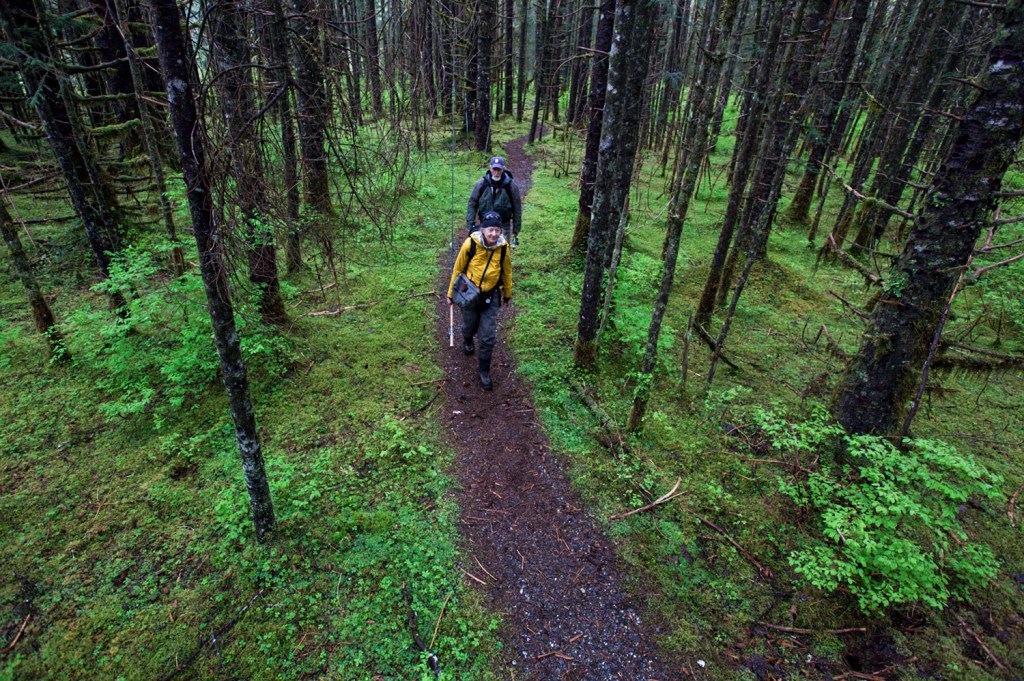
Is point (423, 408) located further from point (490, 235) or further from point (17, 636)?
point (17, 636)

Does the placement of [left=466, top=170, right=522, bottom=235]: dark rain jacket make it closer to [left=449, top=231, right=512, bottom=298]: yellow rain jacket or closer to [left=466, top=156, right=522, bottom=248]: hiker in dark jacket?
[left=466, top=156, right=522, bottom=248]: hiker in dark jacket

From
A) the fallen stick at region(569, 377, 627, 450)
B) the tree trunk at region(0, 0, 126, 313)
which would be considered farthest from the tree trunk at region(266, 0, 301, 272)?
the fallen stick at region(569, 377, 627, 450)

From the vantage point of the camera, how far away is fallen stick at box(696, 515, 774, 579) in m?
4.51

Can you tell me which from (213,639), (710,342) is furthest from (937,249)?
(213,639)

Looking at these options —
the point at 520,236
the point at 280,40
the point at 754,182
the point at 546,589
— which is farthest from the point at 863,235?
the point at 280,40

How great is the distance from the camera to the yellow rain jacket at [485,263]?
6.54 m

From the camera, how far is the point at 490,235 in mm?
6430

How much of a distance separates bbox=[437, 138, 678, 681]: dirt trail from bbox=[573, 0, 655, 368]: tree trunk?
6.10ft

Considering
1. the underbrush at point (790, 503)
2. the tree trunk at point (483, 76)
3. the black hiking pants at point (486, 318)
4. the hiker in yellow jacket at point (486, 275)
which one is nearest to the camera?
the underbrush at point (790, 503)

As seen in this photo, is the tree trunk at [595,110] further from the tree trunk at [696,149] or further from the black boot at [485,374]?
the black boot at [485,374]

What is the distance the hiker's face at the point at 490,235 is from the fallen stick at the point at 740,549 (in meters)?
4.47

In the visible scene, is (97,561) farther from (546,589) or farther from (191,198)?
(546,589)

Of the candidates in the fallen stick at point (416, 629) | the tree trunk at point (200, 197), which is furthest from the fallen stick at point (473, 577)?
the tree trunk at point (200, 197)

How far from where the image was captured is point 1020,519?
5398 mm
